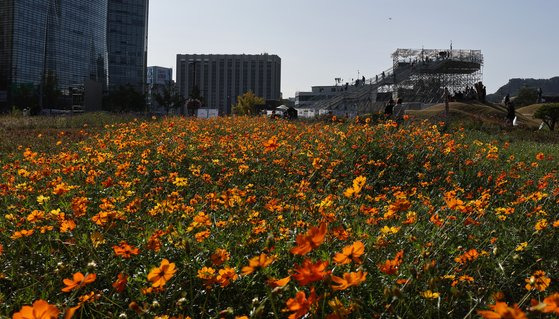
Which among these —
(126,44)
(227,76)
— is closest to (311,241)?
(126,44)

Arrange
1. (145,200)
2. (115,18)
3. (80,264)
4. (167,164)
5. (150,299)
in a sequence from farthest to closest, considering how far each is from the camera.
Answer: (115,18) → (167,164) → (145,200) → (80,264) → (150,299)

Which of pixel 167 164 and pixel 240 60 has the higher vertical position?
pixel 240 60

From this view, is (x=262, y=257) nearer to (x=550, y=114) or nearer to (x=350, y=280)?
(x=350, y=280)

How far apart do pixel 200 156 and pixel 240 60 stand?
134 meters

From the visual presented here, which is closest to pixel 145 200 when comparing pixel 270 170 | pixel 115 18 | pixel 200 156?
pixel 270 170

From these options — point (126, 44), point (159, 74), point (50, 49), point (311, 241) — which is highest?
point (159, 74)

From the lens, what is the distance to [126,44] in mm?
103062

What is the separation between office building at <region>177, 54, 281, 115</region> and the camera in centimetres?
13538

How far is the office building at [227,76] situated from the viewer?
5330 inches

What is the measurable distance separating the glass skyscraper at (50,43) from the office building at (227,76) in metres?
46.2

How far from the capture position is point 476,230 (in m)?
3.66

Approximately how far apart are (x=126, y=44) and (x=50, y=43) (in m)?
26.5

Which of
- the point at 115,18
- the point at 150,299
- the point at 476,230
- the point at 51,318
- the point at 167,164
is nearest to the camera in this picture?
the point at 51,318

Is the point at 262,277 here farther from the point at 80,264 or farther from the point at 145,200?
the point at 145,200
